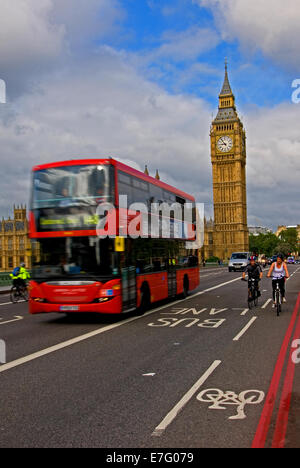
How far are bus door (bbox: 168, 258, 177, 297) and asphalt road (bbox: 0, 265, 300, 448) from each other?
444cm

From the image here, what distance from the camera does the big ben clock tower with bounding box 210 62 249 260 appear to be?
12281 centimetres

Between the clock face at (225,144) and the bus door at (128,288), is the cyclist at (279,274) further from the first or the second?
the clock face at (225,144)

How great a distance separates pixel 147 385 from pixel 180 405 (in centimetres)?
102

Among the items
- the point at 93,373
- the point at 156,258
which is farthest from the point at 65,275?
the point at 93,373

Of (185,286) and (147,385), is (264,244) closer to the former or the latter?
(185,286)

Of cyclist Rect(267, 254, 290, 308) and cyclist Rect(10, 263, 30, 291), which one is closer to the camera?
cyclist Rect(267, 254, 290, 308)

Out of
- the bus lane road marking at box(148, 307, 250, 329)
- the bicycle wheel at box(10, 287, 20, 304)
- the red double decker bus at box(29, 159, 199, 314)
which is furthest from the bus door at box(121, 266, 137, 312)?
the bicycle wheel at box(10, 287, 20, 304)

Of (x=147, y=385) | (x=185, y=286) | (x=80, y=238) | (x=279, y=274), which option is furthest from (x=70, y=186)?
(x=185, y=286)

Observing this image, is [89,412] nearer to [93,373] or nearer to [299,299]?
[93,373]

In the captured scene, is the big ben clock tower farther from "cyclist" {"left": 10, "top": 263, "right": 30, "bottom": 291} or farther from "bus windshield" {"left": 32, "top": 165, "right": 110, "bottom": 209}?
"bus windshield" {"left": 32, "top": 165, "right": 110, "bottom": 209}

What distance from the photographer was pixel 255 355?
28.3 feet

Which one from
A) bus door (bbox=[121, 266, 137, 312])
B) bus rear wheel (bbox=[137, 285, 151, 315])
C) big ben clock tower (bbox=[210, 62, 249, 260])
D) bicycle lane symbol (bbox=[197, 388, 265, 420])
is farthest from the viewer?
big ben clock tower (bbox=[210, 62, 249, 260])

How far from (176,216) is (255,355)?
9.83 m

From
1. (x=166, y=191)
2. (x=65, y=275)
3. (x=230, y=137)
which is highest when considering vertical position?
(x=230, y=137)
